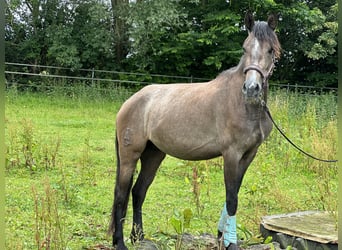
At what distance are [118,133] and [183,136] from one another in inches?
27.3

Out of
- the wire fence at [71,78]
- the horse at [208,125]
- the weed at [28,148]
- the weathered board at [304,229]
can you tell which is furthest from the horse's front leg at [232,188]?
the wire fence at [71,78]

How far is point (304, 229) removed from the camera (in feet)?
12.7

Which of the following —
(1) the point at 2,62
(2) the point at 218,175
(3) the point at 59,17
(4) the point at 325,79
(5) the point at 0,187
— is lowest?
(2) the point at 218,175

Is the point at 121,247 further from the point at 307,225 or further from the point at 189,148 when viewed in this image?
the point at 307,225

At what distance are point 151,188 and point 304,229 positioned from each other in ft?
8.91

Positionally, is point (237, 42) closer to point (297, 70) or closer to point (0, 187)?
point (297, 70)

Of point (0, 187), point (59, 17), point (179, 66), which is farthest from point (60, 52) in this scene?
point (0, 187)

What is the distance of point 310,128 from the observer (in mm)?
8062

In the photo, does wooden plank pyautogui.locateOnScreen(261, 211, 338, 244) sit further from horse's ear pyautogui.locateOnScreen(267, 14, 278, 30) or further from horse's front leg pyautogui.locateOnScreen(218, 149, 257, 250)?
horse's ear pyautogui.locateOnScreen(267, 14, 278, 30)

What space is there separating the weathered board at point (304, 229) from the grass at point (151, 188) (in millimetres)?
162

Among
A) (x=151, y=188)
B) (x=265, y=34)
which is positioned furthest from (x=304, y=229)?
(x=151, y=188)

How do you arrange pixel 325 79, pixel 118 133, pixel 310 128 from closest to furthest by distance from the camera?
pixel 118 133
pixel 310 128
pixel 325 79

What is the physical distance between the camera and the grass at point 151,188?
4.16 meters

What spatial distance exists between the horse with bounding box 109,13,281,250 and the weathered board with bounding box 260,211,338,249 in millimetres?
566
